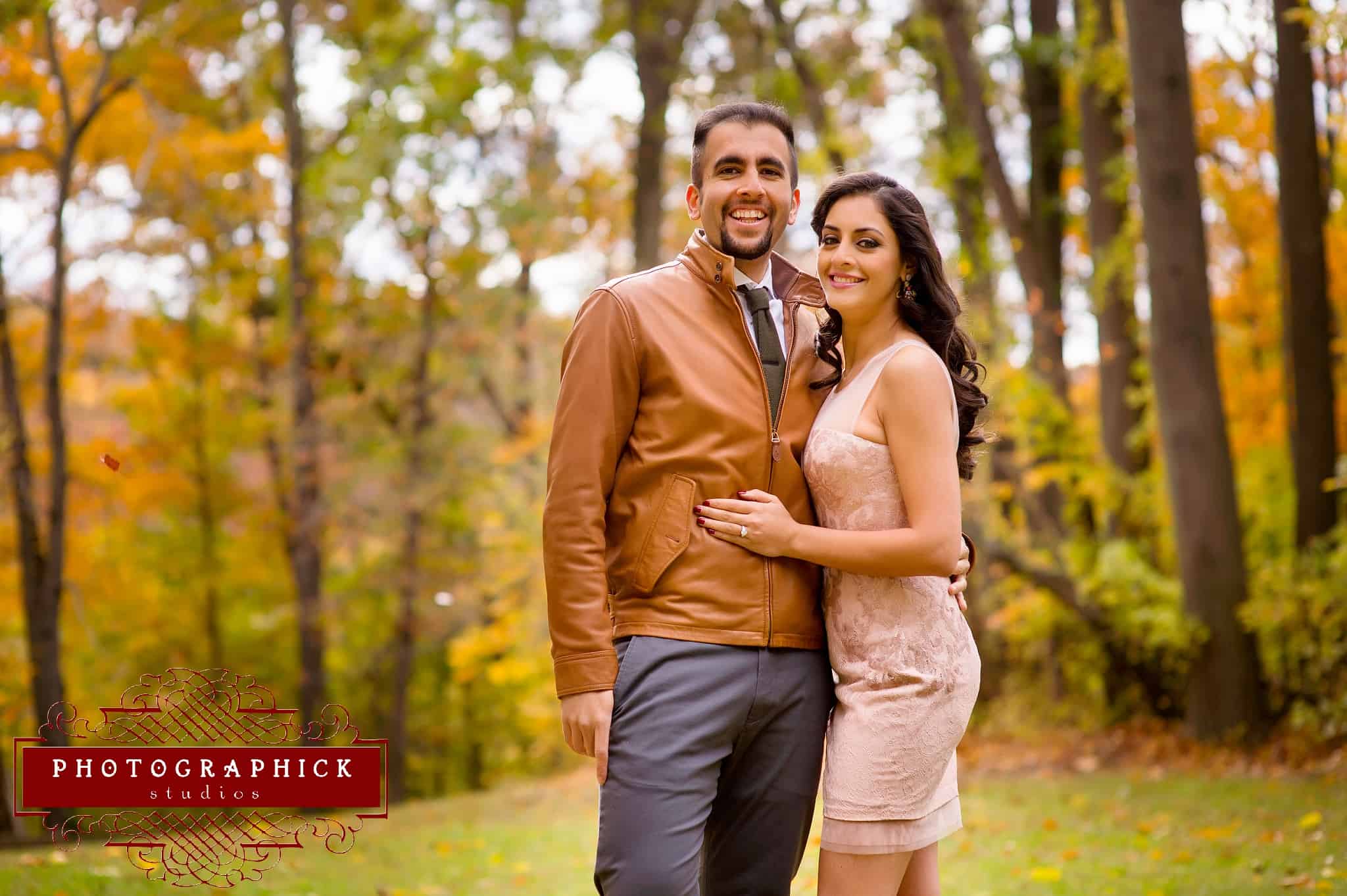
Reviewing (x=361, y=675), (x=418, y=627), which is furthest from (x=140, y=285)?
(x=361, y=675)

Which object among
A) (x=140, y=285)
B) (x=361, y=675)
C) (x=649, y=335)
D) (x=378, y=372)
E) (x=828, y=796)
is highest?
(x=140, y=285)

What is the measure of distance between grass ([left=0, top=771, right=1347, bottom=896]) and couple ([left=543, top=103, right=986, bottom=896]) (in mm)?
3068

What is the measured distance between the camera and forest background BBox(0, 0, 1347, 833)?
29.6ft

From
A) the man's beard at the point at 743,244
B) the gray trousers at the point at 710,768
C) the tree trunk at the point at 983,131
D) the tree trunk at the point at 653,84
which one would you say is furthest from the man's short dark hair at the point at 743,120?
the tree trunk at the point at 653,84

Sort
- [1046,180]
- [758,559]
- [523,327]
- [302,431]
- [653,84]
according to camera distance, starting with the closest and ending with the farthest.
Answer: [758,559] → [1046,180] → [653,84] → [302,431] → [523,327]

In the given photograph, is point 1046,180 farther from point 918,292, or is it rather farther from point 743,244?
point 743,244

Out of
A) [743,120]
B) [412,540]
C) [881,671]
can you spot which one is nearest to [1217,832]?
[881,671]

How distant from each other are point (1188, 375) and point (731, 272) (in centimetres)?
681

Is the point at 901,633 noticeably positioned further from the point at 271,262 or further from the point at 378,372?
the point at 271,262

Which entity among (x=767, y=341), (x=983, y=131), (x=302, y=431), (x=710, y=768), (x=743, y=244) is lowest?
(x=710, y=768)

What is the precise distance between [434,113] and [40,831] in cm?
953

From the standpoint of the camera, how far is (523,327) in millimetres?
19344

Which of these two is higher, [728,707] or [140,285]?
[140,285]

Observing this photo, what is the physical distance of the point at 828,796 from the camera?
9.66 feet
